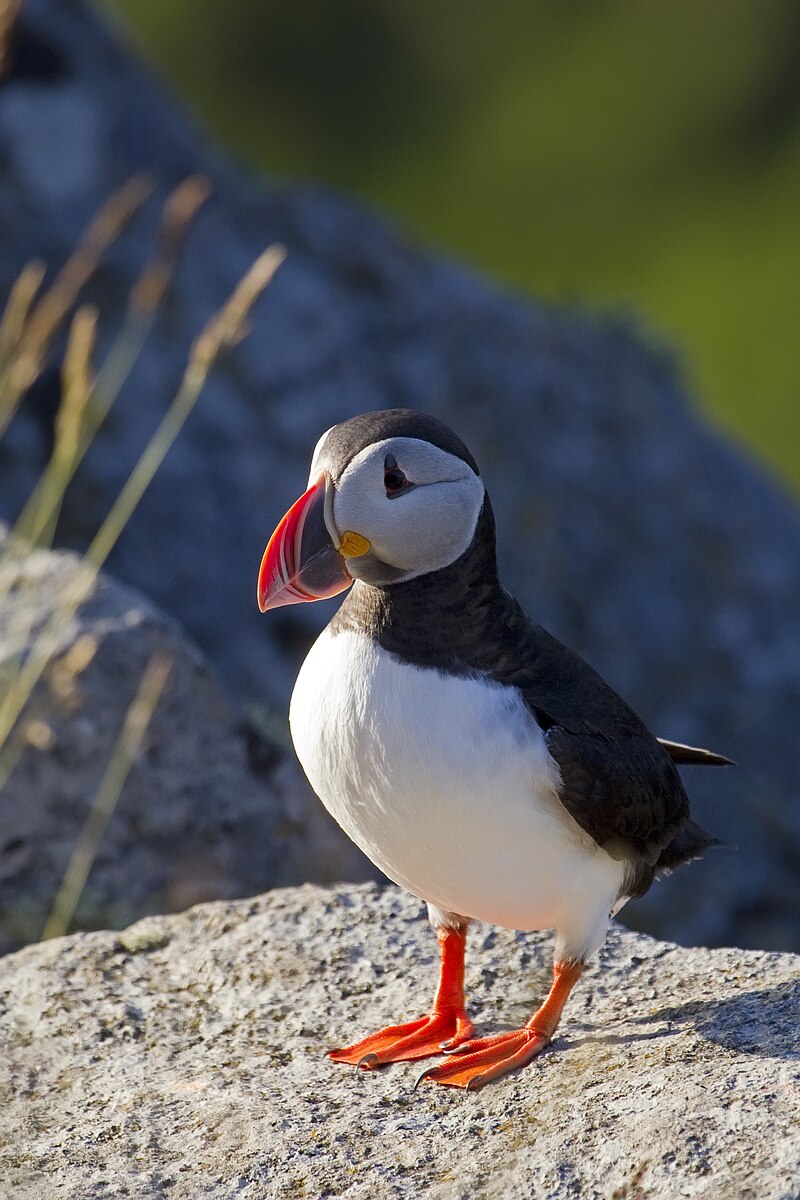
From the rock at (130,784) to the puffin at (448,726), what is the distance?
54.6 inches

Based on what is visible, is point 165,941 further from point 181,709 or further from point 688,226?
point 688,226

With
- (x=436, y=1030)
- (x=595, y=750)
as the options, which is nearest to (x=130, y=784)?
(x=436, y=1030)

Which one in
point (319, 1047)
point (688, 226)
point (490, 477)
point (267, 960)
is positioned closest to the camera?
point (319, 1047)

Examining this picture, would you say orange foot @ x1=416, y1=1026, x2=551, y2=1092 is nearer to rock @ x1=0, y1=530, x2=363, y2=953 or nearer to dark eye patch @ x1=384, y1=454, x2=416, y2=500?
dark eye patch @ x1=384, y1=454, x2=416, y2=500

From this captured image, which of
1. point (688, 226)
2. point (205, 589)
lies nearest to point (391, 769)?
point (205, 589)

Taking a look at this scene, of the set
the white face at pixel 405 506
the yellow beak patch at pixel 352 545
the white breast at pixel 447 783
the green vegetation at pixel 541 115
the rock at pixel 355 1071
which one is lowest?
the rock at pixel 355 1071

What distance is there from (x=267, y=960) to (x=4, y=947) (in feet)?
3.45

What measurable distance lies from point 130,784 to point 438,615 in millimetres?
1795

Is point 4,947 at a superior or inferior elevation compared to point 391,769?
inferior

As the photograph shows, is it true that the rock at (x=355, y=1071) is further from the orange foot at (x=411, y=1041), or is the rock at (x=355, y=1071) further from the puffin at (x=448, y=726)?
the puffin at (x=448, y=726)

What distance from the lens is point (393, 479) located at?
11.4 ft

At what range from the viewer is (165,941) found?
4430mm

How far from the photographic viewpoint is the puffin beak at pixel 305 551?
3.42 meters

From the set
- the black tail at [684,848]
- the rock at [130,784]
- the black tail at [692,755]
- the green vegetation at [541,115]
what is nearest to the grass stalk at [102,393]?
the rock at [130,784]
